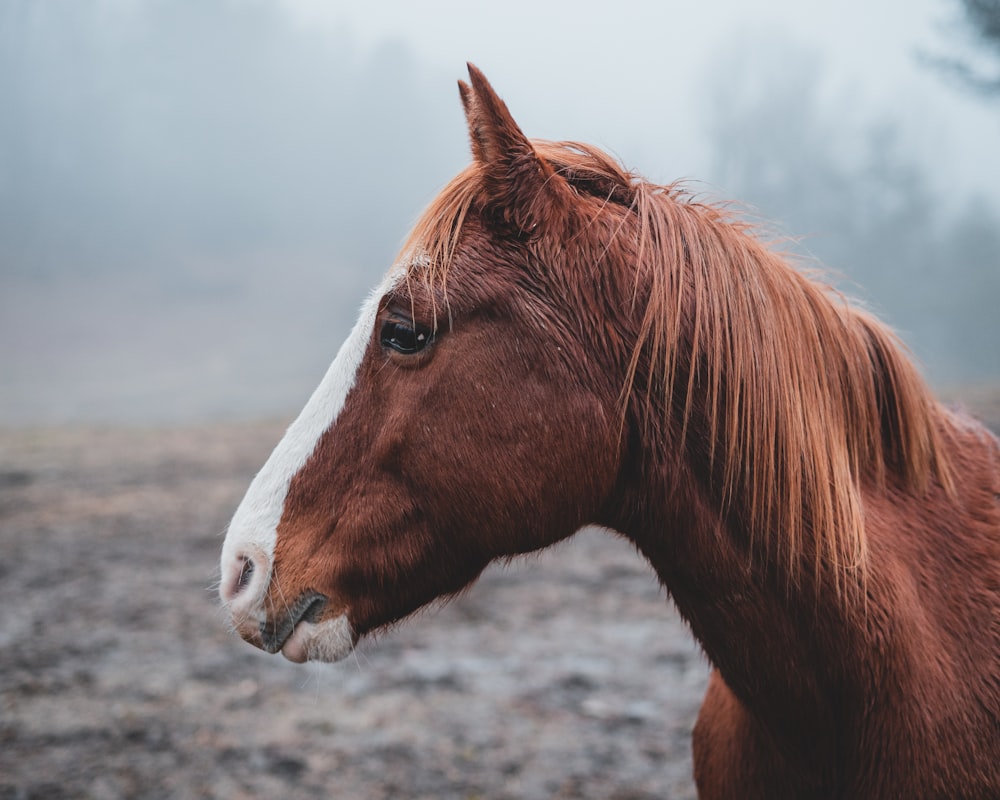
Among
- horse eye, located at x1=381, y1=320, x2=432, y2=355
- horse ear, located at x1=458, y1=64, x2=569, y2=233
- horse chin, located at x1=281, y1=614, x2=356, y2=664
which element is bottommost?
horse chin, located at x1=281, y1=614, x2=356, y2=664

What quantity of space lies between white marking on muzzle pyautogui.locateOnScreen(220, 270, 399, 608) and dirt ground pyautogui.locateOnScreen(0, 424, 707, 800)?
0.64 metres

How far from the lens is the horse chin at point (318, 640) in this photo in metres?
1.49

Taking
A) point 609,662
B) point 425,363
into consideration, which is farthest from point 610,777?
point 425,363

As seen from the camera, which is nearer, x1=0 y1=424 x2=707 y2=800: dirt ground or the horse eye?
the horse eye

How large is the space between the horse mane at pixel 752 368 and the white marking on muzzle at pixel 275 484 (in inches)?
8.7

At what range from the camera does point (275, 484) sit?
1.50 m

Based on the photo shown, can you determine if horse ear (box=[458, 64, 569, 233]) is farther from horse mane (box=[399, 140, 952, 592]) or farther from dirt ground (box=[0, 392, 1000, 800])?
dirt ground (box=[0, 392, 1000, 800])

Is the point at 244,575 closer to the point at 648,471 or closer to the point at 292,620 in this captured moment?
the point at 292,620

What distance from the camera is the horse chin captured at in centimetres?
149

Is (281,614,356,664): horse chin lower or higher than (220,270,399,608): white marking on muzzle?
lower

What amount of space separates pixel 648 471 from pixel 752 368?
0.27 m

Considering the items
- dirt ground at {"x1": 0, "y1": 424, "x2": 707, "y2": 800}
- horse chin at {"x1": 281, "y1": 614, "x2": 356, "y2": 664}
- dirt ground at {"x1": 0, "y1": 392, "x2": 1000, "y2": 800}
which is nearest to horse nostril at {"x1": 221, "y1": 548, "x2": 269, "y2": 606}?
horse chin at {"x1": 281, "y1": 614, "x2": 356, "y2": 664}

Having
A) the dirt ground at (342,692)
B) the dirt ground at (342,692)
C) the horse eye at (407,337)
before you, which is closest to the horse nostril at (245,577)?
the horse eye at (407,337)

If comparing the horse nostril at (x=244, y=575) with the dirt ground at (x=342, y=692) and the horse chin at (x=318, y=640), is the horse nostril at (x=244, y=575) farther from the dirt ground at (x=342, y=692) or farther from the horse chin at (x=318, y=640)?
the dirt ground at (x=342, y=692)
